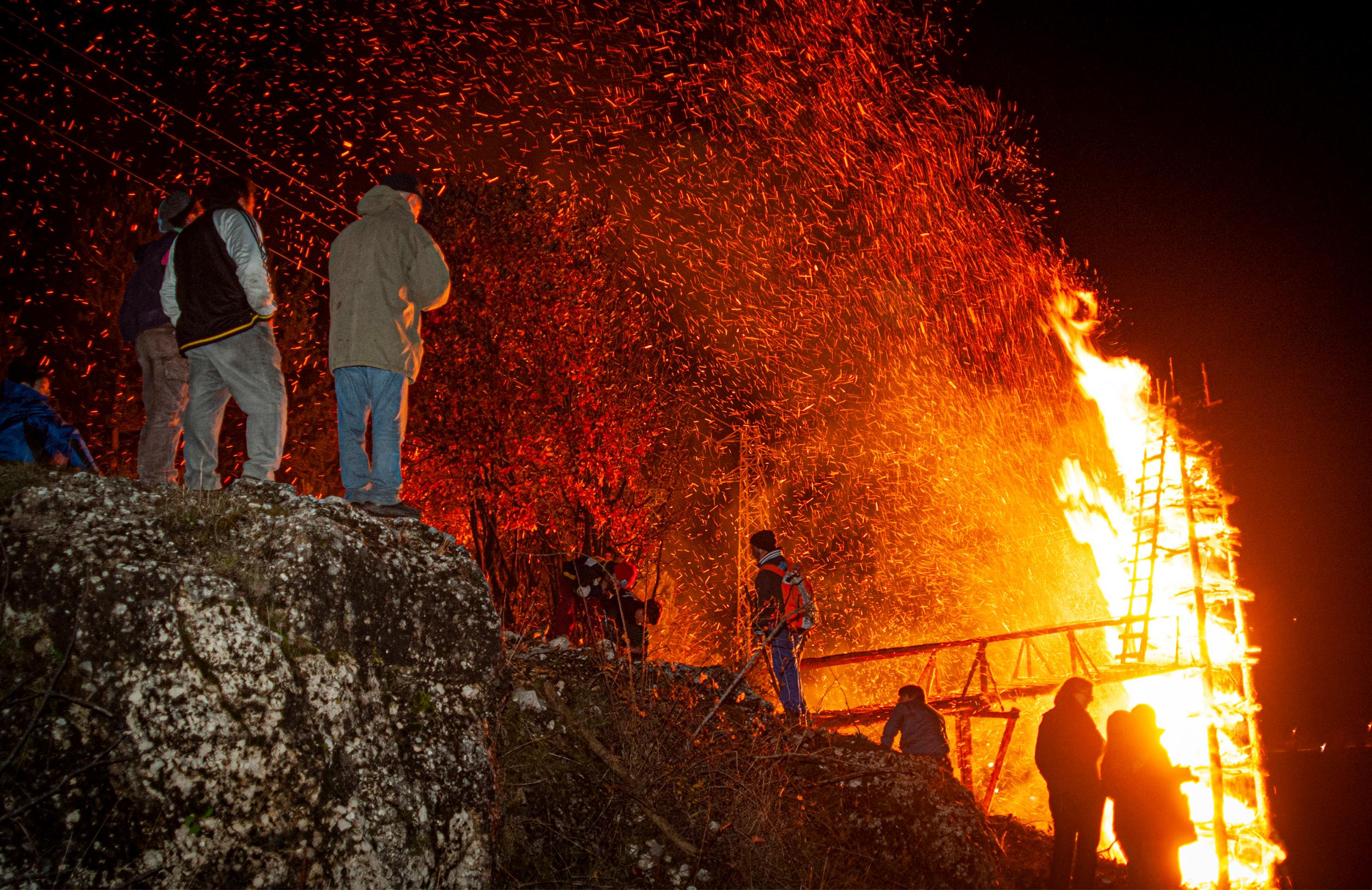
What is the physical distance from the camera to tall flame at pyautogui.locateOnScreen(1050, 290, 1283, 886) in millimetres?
15773

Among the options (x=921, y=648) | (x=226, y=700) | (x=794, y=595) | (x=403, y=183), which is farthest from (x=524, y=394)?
(x=226, y=700)

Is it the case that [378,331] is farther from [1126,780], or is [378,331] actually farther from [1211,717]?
[1211,717]

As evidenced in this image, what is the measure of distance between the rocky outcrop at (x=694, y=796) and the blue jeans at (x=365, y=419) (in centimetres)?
132

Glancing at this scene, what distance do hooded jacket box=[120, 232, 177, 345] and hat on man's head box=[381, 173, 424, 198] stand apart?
1584 mm

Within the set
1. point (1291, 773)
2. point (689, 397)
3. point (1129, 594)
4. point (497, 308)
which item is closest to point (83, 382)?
point (497, 308)

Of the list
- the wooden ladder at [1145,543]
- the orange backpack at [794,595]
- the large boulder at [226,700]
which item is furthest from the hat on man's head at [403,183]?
the wooden ladder at [1145,543]

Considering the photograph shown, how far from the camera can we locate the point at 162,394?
236 inches

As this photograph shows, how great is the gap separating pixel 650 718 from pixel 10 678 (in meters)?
2.94

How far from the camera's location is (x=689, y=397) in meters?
23.0

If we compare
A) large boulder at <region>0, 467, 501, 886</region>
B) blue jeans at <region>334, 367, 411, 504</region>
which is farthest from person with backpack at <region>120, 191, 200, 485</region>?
large boulder at <region>0, 467, 501, 886</region>

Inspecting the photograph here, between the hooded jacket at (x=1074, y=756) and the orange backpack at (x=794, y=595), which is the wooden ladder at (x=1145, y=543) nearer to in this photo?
the hooded jacket at (x=1074, y=756)

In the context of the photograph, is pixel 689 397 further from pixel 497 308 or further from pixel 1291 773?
pixel 1291 773

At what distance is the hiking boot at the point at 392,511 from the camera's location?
16.0 feet

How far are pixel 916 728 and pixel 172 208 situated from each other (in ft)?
23.6
